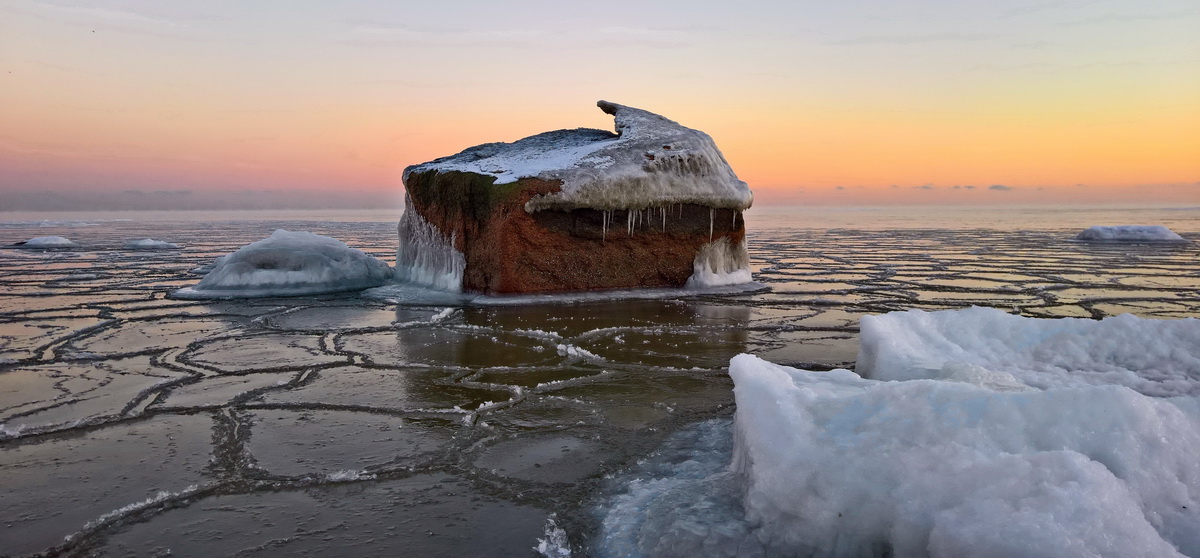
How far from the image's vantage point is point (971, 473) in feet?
6.15

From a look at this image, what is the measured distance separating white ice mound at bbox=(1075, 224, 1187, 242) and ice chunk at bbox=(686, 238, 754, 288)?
1372 cm

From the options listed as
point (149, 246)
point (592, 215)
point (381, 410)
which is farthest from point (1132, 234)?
point (149, 246)

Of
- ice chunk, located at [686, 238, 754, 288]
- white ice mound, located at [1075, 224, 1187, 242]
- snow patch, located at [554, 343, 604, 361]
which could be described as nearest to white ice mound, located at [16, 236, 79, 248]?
ice chunk, located at [686, 238, 754, 288]

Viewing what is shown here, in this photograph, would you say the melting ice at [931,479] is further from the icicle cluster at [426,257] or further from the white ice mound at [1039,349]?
the icicle cluster at [426,257]

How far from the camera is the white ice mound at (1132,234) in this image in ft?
56.6

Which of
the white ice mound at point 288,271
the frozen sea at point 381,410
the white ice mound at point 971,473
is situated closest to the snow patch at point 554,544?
the frozen sea at point 381,410

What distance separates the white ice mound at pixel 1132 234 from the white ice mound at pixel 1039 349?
17.2 m

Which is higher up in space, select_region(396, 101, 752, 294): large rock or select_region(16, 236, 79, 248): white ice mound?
select_region(396, 101, 752, 294): large rock

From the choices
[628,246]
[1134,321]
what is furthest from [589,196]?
[1134,321]

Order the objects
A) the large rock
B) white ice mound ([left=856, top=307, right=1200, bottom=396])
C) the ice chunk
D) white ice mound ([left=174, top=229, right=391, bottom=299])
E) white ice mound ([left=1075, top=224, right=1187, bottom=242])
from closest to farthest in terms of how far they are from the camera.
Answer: white ice mound ([left=856, top=307, right=1200, bottom=396]), the large rock, white ice mound ([left=174, top=229, right=391, bottom=299]), the ice chunk, white ice mound ([left=1075, top=224, right=1187, bottom=242])

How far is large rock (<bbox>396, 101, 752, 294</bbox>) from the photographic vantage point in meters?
7.87

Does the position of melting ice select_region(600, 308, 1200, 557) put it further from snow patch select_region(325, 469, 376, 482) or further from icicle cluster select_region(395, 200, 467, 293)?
icicle cluster select_region(395, 200, 467, 293)

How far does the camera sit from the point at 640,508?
2438 mm

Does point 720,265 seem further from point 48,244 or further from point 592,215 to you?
point 48,244
